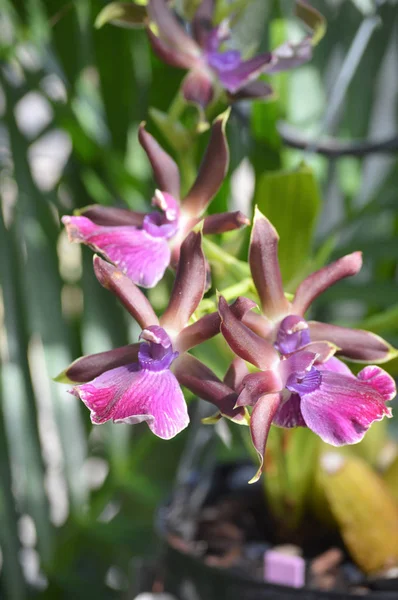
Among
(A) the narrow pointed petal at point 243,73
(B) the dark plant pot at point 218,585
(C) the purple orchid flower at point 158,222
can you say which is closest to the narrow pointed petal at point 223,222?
(C) the purple orchid flower at point 158,222

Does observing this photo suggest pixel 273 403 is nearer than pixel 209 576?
Yes

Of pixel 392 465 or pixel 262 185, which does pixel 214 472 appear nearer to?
pixel 392 465

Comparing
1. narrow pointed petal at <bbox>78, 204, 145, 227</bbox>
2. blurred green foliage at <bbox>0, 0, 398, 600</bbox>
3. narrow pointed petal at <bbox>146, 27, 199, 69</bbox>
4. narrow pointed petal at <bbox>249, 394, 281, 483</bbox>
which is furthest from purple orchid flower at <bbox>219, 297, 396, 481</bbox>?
blurred green foliage at <bbox>0, 0, 398, 600</bbox>

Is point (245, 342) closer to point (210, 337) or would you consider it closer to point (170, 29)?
point (210, 337)

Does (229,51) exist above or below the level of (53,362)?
above

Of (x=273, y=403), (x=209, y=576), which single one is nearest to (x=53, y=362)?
(x=209, y=576)

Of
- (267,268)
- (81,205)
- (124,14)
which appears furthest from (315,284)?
(81,205)
